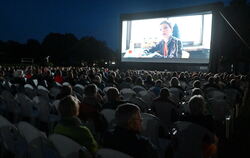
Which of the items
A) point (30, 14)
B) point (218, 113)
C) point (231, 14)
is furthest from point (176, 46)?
point (30, 14)

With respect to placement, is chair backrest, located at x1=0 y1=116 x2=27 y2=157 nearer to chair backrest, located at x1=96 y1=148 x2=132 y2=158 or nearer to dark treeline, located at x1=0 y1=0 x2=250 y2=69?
chair backrest, located at x1=96 y1=148 x2=132 y2=158

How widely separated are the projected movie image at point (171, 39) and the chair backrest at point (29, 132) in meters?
17.1

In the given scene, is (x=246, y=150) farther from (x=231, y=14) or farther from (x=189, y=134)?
(x=231, y=14)

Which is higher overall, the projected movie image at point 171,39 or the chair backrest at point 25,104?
the projected movie image at point 171,39

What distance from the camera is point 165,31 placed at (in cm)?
2006

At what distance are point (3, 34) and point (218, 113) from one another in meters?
70.8

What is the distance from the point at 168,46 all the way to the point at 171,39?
1.69 feet

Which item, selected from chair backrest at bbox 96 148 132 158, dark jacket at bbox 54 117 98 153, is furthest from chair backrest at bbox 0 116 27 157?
chair backrest at bbox 96 148 132 158

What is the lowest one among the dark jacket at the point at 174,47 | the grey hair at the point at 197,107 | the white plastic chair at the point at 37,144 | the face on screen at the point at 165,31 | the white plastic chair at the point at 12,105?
the white plastic chair at the point at 12,105

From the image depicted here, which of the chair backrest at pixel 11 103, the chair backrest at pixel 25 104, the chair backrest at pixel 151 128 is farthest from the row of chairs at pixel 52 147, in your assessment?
the chair backrest at pixel 11 103

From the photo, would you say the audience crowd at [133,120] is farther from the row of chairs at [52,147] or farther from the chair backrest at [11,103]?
the row of chairs at [52,147]

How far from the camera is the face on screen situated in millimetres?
19672

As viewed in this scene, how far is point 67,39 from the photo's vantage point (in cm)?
6356

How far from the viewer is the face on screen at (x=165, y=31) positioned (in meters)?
19.7
